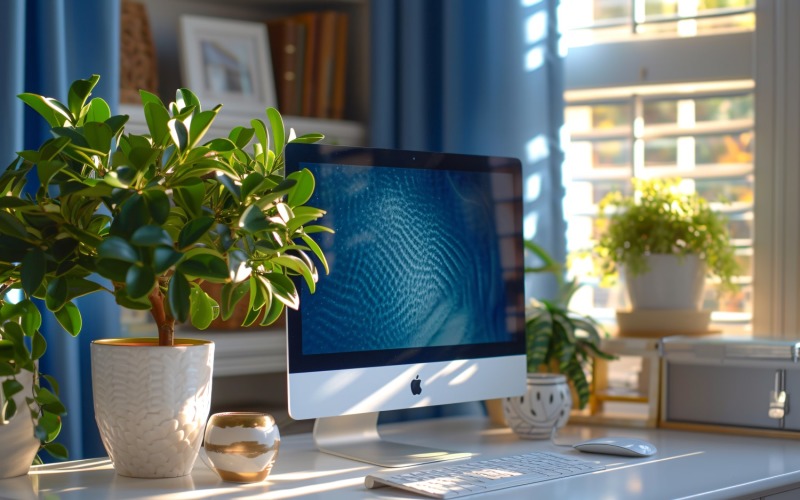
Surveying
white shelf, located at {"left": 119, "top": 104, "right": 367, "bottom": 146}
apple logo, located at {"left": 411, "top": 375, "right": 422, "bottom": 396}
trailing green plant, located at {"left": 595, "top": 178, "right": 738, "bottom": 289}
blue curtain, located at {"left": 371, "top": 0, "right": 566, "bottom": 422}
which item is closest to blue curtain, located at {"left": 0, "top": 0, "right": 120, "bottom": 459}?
white shelf, located at {"left": 119, "top": 104, "right": 367, "bottom": 146}

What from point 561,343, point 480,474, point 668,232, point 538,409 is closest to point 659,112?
point 668,232

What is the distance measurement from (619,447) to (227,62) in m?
1.23

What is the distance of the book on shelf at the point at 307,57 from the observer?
247cm

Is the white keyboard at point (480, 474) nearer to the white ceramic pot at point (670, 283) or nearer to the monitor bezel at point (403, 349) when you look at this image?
the monitor bezel at point (403, 349)

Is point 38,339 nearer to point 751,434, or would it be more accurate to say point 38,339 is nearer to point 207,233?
point 207,233

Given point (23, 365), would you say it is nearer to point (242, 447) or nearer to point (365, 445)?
point (242, 447)

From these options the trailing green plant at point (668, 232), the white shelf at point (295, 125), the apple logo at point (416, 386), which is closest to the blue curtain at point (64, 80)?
the white shelf at point (295, 125)

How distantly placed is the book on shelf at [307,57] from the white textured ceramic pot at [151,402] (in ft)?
3.59

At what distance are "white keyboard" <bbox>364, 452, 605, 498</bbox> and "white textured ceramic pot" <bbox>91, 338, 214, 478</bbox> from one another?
9.9 inches

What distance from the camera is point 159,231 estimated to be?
125cm

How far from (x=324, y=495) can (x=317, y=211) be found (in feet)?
1.21

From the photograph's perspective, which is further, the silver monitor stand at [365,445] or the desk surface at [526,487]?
the silver monitor stand at [365,445]

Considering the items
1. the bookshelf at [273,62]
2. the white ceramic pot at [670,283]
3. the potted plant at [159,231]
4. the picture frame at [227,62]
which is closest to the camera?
the potted plant at [159,231]

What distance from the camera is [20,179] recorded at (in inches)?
56.7
